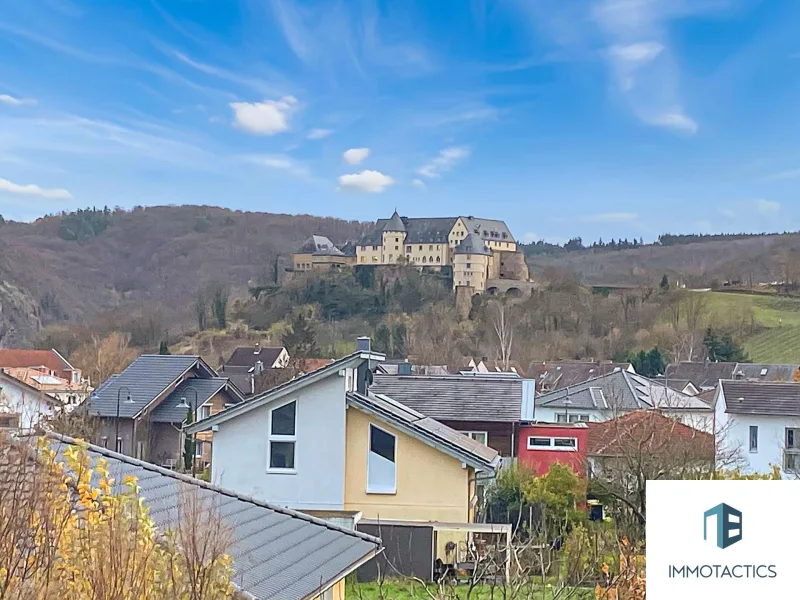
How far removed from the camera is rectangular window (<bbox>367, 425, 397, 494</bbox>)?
269 inches

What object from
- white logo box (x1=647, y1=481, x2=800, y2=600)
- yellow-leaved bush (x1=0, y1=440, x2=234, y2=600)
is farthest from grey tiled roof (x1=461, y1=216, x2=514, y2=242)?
yellow-leaved bush (x1=0, y1=440, x2=234, y2=600)

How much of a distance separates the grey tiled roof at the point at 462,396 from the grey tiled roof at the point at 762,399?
15.1ft

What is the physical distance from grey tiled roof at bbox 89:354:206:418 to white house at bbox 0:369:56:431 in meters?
7.80

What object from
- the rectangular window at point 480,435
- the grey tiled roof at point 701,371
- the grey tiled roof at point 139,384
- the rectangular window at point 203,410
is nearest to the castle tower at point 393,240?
the grey tiled roof at point 701,371

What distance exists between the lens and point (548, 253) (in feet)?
141

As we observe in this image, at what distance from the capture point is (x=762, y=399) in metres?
13.6

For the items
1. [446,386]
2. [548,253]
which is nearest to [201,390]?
[446,386]

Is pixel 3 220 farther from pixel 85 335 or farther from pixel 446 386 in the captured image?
pixel 446 386

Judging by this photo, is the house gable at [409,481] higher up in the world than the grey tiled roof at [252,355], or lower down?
lower down

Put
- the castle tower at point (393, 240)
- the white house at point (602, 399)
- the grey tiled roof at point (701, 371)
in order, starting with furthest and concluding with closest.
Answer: the castle tower at point (393, 240) < the grey tiled roof at point (701, 371) < the white house at point (602, 399)

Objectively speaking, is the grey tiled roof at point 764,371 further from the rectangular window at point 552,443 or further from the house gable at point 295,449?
the house gable at point 295,449

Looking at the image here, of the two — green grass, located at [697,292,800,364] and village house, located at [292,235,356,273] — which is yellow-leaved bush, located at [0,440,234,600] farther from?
village house, located at [292,235,356,273]

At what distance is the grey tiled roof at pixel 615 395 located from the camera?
50.7 feet

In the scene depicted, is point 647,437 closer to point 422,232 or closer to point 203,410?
point 203,410
